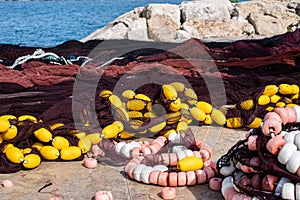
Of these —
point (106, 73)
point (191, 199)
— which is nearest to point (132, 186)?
point (191, 199)

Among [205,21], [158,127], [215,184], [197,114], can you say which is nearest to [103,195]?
[215,184]

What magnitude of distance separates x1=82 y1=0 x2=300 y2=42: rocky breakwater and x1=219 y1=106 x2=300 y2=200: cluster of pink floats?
5818 millimetres

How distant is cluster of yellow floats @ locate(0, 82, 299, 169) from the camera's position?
3111 millimetres

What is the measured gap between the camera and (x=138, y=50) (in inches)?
217

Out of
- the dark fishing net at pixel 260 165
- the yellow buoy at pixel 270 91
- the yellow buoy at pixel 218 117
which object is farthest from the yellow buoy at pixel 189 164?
the yellow buoy at pixel 270 91

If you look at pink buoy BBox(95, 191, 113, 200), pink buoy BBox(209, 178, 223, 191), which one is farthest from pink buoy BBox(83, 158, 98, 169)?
pink buoy BBox(209, 178, 223, 191)

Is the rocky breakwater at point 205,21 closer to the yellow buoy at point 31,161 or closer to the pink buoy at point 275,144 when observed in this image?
the yellow buoy at point 31,161

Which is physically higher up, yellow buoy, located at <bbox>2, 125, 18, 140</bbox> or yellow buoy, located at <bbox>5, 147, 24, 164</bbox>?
yellow buoy, located at <bbox>2, 125, 18, 140</bbox>

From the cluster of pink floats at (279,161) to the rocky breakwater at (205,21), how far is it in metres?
5.82

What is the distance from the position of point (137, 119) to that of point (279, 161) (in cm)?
136

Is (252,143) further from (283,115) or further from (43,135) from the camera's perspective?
(43,135)

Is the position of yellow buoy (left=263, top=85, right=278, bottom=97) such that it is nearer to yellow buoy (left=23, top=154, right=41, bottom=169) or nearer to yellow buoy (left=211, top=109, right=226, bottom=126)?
yellow buoy (left=211, top=109, right=226, bottom=126)

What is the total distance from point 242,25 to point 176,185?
261 inches

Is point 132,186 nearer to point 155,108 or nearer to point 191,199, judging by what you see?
point 191,199
